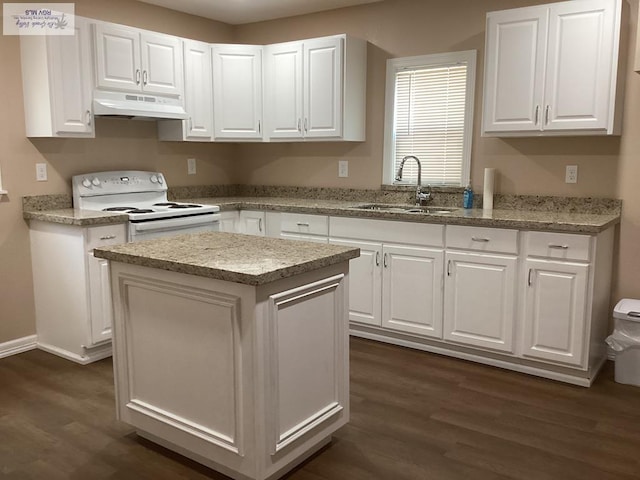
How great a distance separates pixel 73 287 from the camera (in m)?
3.53

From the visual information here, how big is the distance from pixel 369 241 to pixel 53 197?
7.20ft

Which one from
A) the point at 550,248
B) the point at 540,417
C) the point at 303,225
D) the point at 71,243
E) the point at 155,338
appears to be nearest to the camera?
Result: the point at 155,338

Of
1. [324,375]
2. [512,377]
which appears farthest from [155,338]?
[512,377]

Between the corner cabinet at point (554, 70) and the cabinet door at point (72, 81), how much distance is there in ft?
8.43

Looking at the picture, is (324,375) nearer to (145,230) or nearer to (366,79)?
(145,230)

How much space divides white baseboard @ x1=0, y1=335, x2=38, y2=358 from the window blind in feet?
9.59

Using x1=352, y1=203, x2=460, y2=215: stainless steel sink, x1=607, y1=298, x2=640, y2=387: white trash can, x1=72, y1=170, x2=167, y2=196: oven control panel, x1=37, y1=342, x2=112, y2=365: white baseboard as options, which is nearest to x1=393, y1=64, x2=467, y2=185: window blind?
x1=352, y1=203, x2=460, y2=215: stainless steel sink

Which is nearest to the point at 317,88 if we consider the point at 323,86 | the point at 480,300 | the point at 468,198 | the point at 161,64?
the point at 323,86

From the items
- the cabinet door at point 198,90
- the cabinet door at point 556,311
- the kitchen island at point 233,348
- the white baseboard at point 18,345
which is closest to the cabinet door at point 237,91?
the cabinet door at point 198,90

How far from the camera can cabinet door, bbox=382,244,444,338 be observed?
11.9 ft

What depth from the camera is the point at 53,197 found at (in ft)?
12.7

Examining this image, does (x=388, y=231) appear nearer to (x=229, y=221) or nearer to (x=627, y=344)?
(x=229, y=221)

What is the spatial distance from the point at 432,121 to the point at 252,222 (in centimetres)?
159

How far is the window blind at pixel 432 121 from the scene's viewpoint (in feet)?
13.5
